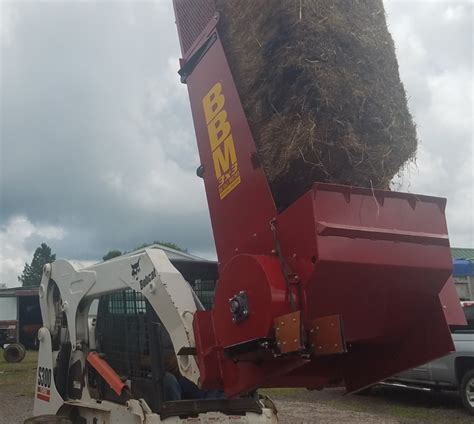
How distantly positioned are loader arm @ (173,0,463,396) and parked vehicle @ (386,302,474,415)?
5886 mm

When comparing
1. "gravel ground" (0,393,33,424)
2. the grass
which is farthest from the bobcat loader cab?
the grass

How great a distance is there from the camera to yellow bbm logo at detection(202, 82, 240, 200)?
4.13 m

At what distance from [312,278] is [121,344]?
97.0 inches

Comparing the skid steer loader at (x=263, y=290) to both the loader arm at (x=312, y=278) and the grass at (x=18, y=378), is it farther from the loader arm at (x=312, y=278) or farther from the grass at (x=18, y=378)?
the grass at (x=18, y=378)

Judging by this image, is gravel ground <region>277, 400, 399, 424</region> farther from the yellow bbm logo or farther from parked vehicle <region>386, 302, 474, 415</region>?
the yellow bbm logo

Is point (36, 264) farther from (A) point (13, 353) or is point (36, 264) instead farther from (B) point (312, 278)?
(B) point (312, 278)

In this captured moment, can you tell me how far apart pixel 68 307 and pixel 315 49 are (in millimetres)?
3509

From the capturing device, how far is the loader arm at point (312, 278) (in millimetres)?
3383

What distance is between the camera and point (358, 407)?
10.2 meters

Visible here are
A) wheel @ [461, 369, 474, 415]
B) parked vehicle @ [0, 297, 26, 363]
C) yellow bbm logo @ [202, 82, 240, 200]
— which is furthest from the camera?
parked vehicle @ [0, 297, 26, 363]

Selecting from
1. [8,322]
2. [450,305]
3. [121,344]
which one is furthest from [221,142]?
[8,322]

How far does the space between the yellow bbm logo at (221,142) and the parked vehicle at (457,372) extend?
6385 millimetres

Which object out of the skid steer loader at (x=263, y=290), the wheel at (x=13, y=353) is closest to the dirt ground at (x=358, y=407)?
the skid steer loader at (x=263, y=290)

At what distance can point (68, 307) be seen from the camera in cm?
574
